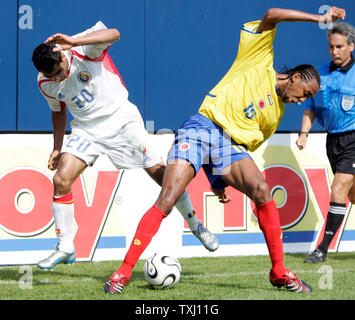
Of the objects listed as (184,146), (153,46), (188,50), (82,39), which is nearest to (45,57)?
(82,39)

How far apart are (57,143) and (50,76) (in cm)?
82

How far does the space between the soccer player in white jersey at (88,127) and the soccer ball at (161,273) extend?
689mm

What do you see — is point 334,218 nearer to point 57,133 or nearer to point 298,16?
point 298,16

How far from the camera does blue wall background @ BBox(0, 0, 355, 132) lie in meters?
7.67

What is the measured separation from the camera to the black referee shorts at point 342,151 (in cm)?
664

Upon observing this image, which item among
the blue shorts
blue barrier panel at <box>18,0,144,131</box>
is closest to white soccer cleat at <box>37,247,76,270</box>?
the blue shorts

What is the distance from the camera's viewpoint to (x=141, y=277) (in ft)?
18.5

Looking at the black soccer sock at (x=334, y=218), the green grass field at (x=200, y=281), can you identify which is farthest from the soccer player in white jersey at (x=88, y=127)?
the black soccer sock at (x=334, y=218)

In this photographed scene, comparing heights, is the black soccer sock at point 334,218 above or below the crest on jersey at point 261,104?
below

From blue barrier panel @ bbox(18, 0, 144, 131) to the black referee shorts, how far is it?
2446mm

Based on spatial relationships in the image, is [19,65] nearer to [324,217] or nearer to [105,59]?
[105,59]

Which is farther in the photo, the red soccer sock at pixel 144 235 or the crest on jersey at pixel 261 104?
the crest on jersey at pixel 261 104

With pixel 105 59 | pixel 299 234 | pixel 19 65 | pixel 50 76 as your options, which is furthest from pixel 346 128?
pixel 19 65

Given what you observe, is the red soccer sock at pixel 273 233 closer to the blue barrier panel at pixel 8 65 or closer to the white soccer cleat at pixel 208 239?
the white soccer cleat at pixel 208 239
